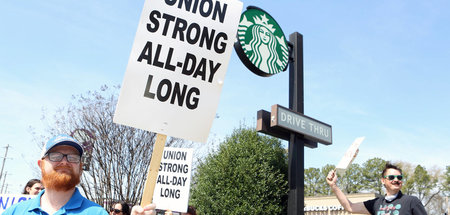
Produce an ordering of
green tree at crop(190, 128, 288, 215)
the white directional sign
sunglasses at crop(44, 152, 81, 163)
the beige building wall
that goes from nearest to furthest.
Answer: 1. sunglasses at crop(44, 152, 81, 163)
2. the white directional sign
3. green tree at crop(190, 128, 288, 215)
4. the beige building wall

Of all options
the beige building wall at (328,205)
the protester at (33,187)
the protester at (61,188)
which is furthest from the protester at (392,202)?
the beige building wall at (328,205)

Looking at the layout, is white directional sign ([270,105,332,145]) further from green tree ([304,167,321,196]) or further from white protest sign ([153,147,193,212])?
green tree ([304,167,321,196])

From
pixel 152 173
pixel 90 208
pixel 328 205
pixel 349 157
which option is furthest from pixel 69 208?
pixel 328 205

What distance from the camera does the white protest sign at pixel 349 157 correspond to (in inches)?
185

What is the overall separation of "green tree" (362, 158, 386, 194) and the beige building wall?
114 ft

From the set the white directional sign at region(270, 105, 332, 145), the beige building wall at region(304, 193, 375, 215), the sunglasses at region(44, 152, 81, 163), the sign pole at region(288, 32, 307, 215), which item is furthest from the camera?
the beige building wall at region(304, 193, 375, 215)

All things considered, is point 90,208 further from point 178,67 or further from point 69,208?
point 178,67

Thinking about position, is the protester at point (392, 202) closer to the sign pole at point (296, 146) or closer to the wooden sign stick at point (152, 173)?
the wooden sign stick at point (152, 173)

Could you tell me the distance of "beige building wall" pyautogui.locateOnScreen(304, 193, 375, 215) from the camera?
71.9 feet

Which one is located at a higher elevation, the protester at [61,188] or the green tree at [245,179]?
the green tree at [245,179]

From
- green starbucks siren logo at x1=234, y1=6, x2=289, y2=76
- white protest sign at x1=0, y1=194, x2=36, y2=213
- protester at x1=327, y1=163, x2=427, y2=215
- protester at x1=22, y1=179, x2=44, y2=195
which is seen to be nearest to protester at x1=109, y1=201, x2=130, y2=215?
protester at x1=22, y1=179, x2=44, y2=195

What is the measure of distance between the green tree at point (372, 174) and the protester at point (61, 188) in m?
57.6

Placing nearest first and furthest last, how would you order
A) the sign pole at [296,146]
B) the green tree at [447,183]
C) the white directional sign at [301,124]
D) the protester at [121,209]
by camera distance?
1. the protester at [121,209]
2. the white directional sign at [301,124]
3. the sign pole at [296,146]
4. the green tree at [447,183]

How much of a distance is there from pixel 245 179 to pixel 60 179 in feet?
29.3
